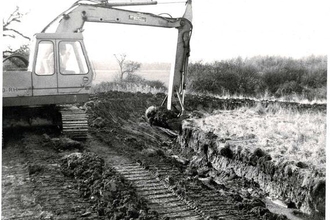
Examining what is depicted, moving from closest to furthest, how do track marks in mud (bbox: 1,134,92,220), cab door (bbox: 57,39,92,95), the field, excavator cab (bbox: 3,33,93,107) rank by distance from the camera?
track marks in mud (bbox: 1,134,92,220), the field, excavator cab (bbox: 3,33,93,107), cab door (bbox: 57,39,92,95)

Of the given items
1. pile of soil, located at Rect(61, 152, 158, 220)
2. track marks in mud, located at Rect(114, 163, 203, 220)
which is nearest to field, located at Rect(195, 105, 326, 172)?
track marks in mud, located at Rect(114, 163, 203, 220)

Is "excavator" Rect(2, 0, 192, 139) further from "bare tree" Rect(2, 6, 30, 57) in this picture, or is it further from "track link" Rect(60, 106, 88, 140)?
"bare tree" Rect(2, 6, 30, 57)

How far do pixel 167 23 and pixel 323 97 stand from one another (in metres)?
3.67

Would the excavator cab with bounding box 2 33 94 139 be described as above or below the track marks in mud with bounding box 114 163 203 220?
above

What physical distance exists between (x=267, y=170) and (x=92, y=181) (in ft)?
9.86

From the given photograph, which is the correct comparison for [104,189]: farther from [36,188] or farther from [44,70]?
[44,70]

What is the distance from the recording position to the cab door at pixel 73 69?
7.77 m

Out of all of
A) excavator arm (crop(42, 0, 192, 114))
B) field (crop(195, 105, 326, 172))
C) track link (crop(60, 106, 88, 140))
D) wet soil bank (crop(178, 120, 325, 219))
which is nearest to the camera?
wet soil bank (crop(178, 120, 325, 219))

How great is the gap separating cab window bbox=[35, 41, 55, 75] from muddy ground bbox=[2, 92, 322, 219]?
4.36ft

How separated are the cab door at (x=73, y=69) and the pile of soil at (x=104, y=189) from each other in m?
1.41

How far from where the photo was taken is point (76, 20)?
26.3ft

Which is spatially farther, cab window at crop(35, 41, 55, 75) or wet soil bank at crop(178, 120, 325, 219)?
cab window at crop(35, 41, 55, 75)

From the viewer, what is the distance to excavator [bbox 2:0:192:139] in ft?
24.9

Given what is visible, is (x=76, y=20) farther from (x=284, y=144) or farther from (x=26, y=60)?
(x=284, y=144)
